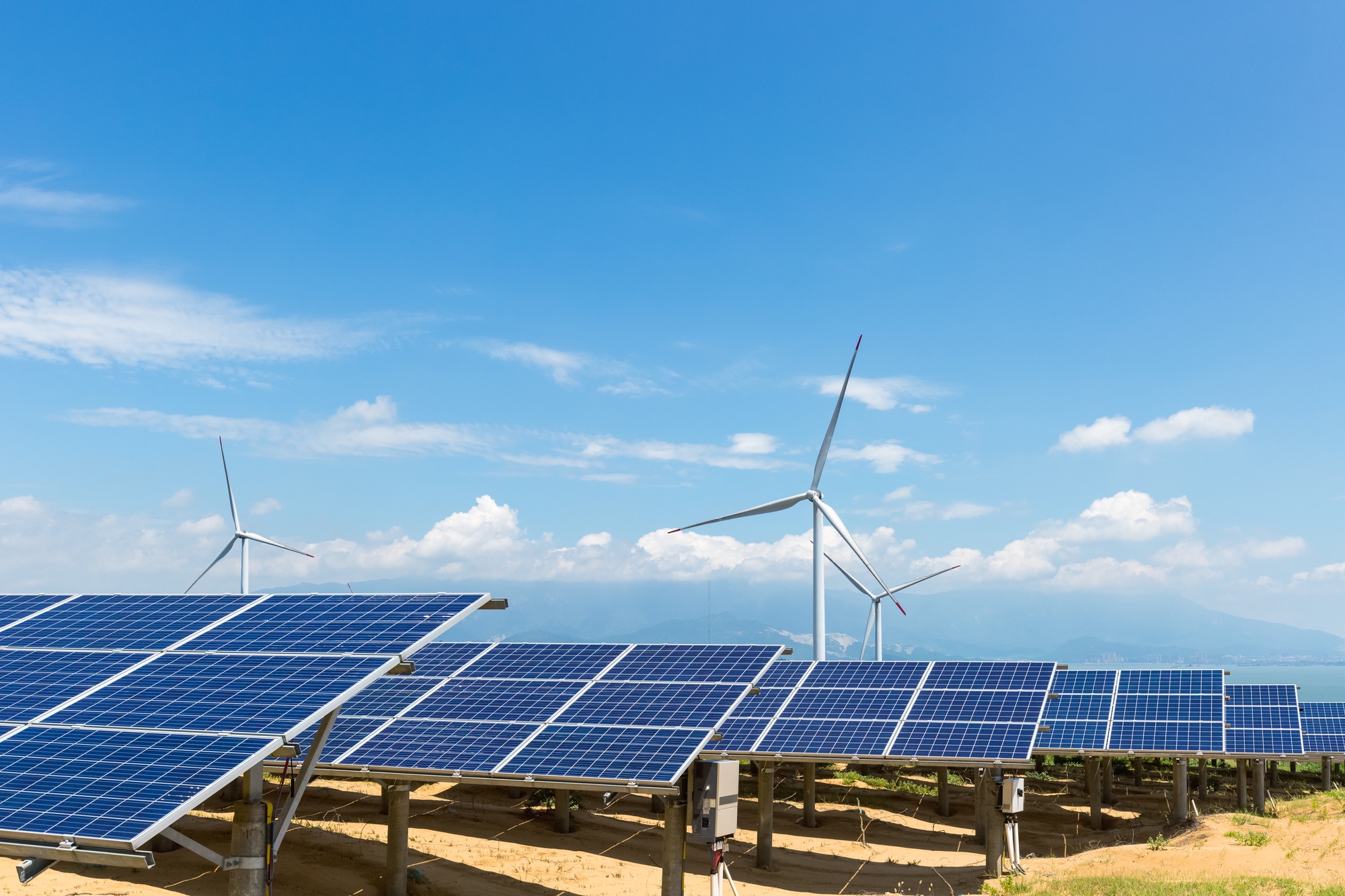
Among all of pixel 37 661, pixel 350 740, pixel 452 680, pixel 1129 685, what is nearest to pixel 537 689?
pixel 452 680

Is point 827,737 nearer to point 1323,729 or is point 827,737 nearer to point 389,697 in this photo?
point 389,697

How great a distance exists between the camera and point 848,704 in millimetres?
33500

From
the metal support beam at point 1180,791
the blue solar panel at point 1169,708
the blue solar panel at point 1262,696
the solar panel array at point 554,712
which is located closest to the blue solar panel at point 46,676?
the solar panel array at point 554,712

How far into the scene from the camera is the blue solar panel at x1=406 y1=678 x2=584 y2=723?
2742cm

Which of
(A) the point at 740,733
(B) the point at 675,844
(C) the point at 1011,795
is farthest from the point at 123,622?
(C) the point at 1011,795

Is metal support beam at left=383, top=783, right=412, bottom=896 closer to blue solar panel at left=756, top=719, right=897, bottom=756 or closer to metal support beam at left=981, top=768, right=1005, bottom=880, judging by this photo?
blue solar panel at left=756, top=719, right=897, bottom=756

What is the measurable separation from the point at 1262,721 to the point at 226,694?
46891 mm

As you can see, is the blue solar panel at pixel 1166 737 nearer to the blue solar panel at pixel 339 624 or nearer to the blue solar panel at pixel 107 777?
the blue solar panel at pixel 339 624

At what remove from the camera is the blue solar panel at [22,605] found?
24.6 meters

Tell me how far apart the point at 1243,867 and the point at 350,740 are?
25.3m

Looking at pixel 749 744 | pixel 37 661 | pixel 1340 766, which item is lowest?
pixel 1340 766

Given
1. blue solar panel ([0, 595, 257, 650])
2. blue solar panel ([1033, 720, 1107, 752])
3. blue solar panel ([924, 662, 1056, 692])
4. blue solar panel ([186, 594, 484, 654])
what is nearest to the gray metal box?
blue solar panel ([924, 662, 1056, 692])

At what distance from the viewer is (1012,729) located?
29.4 m

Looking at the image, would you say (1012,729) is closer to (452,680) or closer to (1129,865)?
(1129,865)
